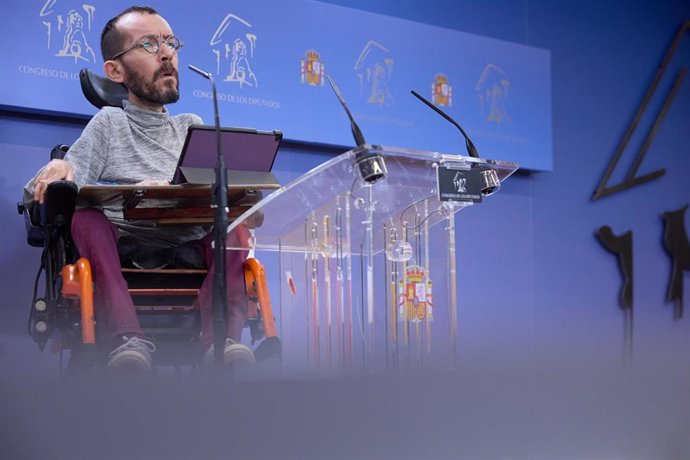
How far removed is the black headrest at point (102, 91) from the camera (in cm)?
271

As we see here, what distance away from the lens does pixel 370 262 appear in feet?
6.20

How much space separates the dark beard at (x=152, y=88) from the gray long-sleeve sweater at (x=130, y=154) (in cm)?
4

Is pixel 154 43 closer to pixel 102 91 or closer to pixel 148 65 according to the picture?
pixel 148 65

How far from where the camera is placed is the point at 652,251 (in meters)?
5.01

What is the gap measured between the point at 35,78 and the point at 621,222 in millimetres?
3343

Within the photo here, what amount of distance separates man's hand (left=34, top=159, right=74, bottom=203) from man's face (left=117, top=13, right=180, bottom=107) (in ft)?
1.44

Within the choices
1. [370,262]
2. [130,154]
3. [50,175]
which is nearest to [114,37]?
[130,154]

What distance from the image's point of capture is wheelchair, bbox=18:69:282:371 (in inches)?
82.4

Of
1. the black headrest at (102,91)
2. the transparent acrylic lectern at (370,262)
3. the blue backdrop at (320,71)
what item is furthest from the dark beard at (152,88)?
the transparent acrylic lectern at (370,262)

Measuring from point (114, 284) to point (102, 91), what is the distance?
2.80 ft

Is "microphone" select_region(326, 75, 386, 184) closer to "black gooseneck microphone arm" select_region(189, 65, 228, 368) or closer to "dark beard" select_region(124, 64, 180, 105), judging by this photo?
"black gooseneck microphone arm" select_region(189, 65, 228, 368)

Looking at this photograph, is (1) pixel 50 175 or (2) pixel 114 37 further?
(2) pixel 114 37

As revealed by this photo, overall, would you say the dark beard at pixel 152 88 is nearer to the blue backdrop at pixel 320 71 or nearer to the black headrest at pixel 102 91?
the black headrest at pixel 102 91

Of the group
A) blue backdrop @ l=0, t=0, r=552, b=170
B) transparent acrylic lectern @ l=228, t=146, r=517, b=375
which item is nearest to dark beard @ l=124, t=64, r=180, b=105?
blue backdrop @ l=0, t=0, r=552, b=170
